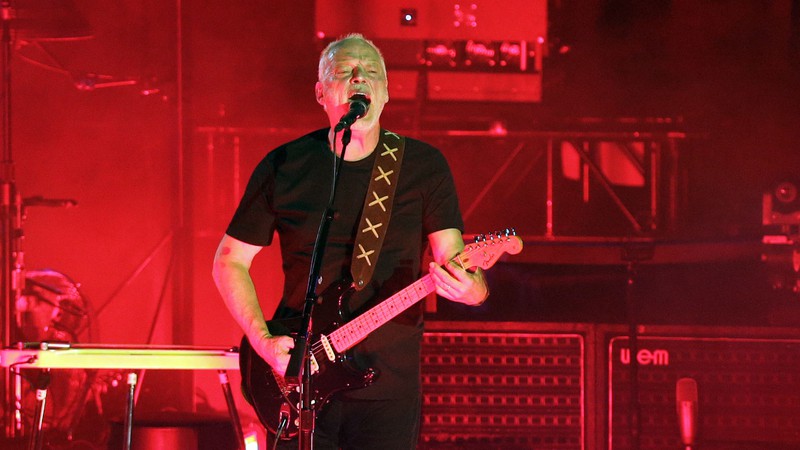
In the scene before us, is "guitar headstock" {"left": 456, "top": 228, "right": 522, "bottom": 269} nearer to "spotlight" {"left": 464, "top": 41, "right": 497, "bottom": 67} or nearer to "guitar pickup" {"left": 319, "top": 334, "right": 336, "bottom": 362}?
"guitar pickup" {"left": 319, "top": 334, "right": 336, "bottom": 362}

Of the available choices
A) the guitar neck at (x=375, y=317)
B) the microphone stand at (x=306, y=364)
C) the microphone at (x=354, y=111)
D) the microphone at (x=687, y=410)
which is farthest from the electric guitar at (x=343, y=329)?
the microphone at (x=687, y=410)

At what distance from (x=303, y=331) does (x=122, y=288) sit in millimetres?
4546

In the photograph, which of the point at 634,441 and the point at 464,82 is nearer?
the point at 634,441

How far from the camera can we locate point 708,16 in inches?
301

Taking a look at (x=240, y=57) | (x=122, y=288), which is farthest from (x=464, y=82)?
(x=122, y=288)

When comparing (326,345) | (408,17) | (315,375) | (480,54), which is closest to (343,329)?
(326,345)

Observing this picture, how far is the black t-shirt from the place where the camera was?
11.3 ft

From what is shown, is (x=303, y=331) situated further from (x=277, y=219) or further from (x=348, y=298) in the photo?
(x=277, y=219)

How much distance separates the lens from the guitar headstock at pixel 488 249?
11.3 feet

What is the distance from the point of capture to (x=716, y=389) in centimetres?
548

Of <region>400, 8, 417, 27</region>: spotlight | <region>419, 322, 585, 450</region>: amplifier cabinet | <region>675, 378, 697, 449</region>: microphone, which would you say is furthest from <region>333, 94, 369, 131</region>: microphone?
<region>400, 8, 417, 27</region>: spotlight

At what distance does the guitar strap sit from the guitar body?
0.07m

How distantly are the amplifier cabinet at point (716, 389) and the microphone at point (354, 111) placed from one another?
110 inches

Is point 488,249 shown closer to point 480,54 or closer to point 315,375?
point 315,375
